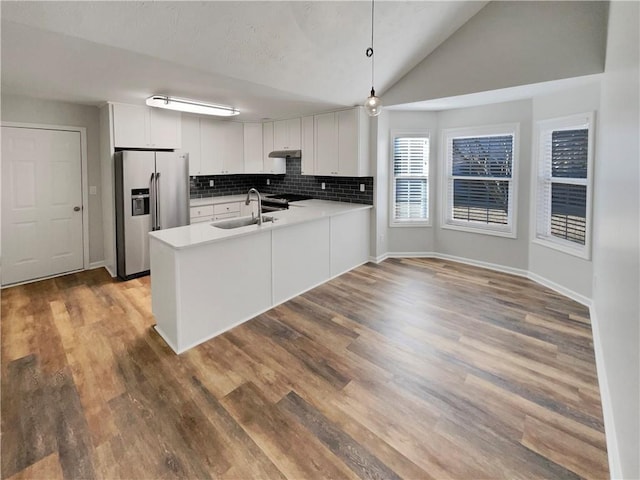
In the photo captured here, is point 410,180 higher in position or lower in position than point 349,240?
higher

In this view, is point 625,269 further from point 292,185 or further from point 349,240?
point 292,185

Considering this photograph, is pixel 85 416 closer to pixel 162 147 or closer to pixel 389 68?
pixel 162 147

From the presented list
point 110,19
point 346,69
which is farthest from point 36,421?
point 346,69

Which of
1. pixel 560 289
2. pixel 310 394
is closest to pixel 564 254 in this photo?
pixel 560 289

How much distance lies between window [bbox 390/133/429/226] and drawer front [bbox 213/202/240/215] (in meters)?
2.79

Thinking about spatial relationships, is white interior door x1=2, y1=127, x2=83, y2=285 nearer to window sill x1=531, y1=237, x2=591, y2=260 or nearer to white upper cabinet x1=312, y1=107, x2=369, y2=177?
white upper cabinet x1=312, y1=107, x2=369, y2=177

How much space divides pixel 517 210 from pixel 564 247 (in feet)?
2.75

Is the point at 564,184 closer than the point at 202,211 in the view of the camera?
Yes

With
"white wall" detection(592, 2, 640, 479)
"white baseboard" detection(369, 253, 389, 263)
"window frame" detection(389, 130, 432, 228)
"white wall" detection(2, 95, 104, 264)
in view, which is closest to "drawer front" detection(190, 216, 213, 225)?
"white wall" detection(2, 95, 104, 264)

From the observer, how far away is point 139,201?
4496 mm

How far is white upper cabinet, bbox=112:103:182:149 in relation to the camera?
4.42 metres

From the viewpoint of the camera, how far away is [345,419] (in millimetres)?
2023

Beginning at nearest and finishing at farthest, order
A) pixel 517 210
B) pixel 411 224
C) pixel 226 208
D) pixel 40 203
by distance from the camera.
Answer: pixel 40 203 < pixel 517 210 < pixel 411 224 < pixel 226 208

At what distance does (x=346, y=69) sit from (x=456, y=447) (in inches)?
145
